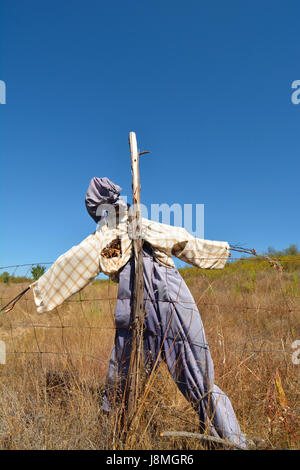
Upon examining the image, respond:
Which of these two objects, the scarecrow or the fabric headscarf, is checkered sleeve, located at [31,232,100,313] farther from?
the fabric headscarf

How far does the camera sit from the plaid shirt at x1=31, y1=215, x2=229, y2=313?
7.56ft

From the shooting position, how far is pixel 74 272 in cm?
238

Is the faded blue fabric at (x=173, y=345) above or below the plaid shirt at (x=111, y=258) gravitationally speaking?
below

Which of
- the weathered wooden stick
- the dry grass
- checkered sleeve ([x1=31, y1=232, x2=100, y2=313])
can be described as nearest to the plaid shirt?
checkered sleeve ([x1=31, y1=232, x2=100, y2=313])

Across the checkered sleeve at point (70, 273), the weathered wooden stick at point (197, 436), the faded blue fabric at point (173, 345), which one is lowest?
the weathered wooden stick at point (197, 436)

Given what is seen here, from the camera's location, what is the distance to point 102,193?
2430 mm

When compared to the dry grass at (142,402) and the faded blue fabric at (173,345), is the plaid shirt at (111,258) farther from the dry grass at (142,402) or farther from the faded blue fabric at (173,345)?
the dry grass at (142,402)

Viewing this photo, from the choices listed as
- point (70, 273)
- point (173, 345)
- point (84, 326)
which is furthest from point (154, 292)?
point (84, 326)

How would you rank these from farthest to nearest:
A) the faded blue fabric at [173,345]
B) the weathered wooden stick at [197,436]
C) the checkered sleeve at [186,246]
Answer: the checkered sleeve at [186,246]
the faded blue fabric at [173,345]
the weathered wooden stick at [197,436]

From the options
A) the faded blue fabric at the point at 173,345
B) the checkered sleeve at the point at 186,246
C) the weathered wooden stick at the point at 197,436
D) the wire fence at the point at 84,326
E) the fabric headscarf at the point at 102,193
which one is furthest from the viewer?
the wire fence at the point at 84,326

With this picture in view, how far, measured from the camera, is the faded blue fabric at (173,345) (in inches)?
81.5

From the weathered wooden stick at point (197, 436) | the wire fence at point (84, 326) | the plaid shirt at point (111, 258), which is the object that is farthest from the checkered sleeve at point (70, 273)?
the weathered wooden stick at point (197, 436)

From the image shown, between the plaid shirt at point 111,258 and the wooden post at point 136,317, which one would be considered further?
the plaid shirt at point 111,258
